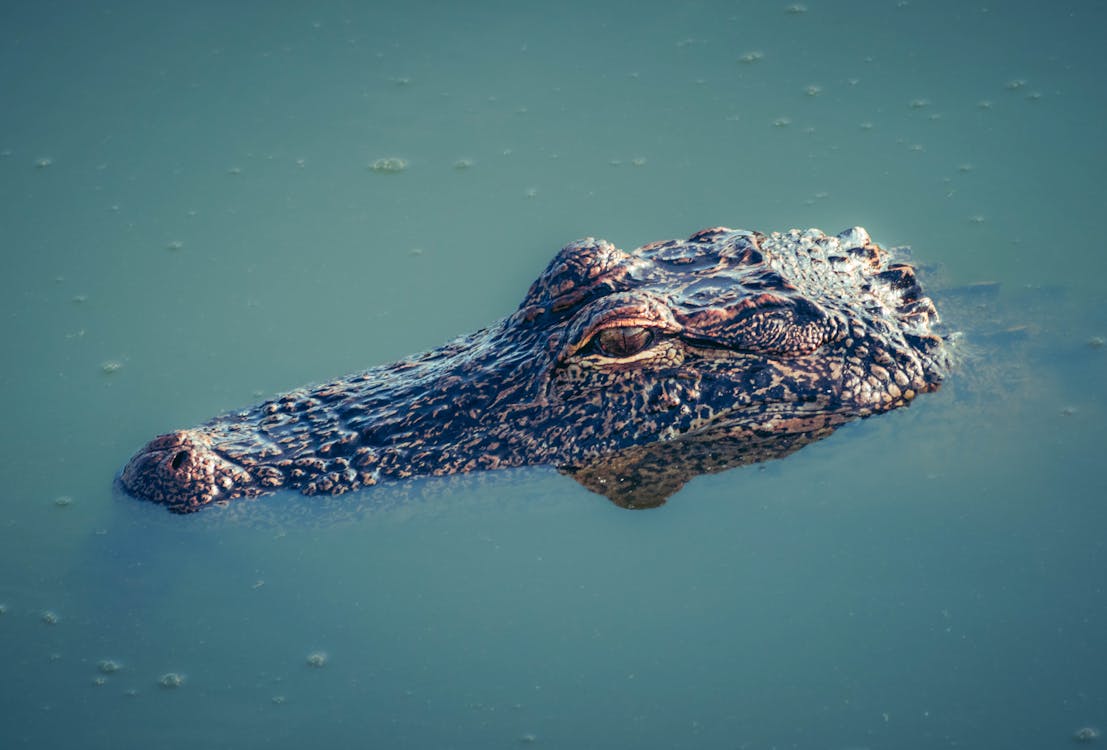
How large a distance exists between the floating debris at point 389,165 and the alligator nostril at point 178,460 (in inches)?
134

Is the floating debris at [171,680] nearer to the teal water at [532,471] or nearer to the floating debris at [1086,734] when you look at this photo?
the teal water at [532,471]

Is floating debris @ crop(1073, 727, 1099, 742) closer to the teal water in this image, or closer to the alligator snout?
the teal water

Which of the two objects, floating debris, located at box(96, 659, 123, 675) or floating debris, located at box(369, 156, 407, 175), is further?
floating debris, located at box(369, 156, 407, 175)

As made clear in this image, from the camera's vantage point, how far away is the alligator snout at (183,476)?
465 centimetres

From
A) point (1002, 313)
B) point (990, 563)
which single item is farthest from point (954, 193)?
point (990, 563)

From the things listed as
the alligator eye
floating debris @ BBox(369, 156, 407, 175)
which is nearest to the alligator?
the alligator eye

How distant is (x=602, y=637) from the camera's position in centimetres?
426

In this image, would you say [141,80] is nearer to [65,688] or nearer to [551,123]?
[551,123]

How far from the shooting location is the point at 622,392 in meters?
4.59

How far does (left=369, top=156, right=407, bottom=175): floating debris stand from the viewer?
7.55 m

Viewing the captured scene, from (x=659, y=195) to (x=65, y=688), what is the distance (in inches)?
184

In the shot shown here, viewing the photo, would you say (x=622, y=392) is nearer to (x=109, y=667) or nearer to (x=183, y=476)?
(x=183, y=476)

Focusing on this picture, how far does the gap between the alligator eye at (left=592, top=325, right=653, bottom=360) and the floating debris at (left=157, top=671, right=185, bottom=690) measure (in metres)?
2.18

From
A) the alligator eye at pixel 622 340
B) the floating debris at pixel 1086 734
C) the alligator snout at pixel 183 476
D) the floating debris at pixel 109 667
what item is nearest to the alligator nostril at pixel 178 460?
the alligator snout at pixel 183 476
